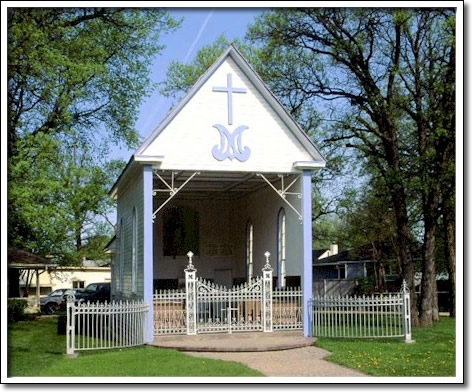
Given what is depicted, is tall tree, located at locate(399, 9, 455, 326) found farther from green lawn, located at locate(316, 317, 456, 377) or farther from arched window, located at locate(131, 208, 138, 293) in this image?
arched window, located at locate(131, 208, 138, 293)

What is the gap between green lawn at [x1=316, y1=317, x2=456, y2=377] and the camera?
1351 cm

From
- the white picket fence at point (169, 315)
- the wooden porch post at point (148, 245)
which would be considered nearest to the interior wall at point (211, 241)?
the wooden porch post at point (148, 245)

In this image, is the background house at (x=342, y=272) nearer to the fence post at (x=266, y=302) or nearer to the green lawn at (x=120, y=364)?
the fence post at (x=266, y=302)

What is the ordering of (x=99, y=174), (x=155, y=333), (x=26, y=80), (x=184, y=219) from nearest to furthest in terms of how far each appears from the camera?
(x=155, y=333)
(x=26, y=80)
(x=184, y=219)
(x=99, y=174)

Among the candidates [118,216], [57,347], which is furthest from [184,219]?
[57,347]

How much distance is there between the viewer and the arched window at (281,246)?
21.3 m

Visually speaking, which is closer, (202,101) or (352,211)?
(202,101)

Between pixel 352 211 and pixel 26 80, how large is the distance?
85.3 feet

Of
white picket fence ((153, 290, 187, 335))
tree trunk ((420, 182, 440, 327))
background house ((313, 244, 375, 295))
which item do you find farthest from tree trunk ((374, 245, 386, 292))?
white picket fence ((153, 290, 187, 335))

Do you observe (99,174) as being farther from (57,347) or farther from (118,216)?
(57,347)

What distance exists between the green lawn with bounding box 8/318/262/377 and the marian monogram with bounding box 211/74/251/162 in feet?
17.5

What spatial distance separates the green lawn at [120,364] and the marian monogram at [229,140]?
5321mm

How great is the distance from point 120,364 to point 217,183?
10.7 meters

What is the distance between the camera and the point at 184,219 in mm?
26719
